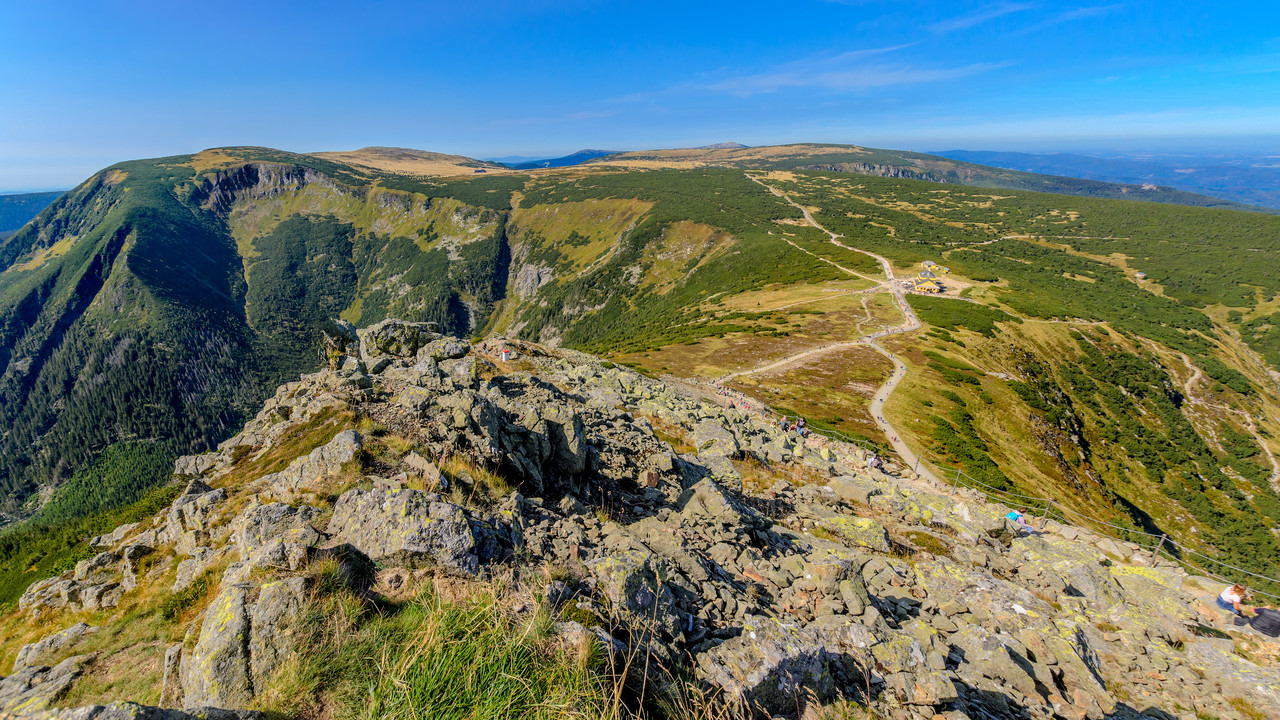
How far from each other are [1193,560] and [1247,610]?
36296 mm

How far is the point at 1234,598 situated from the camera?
13477 millimetres

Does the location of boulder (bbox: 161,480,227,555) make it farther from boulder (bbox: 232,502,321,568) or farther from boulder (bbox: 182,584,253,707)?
boulder (bbox: 182,584,253,707)

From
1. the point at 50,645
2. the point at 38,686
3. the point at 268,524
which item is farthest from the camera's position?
the point at 268,524

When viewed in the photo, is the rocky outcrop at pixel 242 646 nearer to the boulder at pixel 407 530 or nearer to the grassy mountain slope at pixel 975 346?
the boulder at pixel 407 530

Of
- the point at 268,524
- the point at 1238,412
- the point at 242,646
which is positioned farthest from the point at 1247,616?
the point at 1238,412

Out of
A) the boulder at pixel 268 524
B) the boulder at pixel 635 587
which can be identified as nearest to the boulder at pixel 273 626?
the boulder at pixel 268 524

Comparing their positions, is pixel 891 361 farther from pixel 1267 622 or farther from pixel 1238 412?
pixel 1238 412

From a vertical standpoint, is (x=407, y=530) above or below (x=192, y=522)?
above

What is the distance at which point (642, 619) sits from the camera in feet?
22.9

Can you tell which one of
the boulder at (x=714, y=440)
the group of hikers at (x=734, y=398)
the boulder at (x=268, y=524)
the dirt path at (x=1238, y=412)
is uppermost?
the boulder at (x=268, y=524)

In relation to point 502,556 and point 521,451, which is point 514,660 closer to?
point 502,556

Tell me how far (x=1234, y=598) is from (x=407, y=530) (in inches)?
894

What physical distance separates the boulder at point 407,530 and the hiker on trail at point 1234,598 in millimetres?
21542

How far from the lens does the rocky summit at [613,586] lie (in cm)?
569
